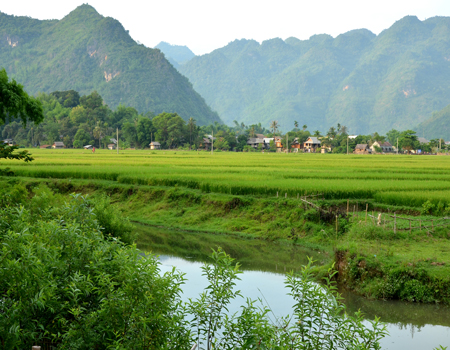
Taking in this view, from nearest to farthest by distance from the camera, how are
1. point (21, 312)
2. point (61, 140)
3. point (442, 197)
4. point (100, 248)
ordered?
point (21, 312) → point (100, 248) → point (442, 197) → point (61, 140)

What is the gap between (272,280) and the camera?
13.1m

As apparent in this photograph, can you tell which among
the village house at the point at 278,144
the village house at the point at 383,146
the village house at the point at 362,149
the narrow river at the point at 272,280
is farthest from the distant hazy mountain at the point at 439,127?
the narrow river at the point at 272,280

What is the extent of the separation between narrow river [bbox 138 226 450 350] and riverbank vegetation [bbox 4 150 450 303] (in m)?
0.48

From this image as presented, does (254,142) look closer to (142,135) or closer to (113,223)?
(142,135)

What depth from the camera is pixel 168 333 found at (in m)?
5.46

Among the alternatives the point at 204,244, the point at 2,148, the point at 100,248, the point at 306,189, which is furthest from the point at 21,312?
the point at 306,189

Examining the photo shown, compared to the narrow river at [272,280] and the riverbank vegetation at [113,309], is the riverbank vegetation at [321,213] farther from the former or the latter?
the riverbank vegetation at [113,309]

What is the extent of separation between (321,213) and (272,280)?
5161mm

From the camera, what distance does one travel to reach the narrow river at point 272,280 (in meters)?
9.55

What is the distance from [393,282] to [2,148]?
11234 mm

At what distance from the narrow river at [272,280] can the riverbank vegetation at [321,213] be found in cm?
48

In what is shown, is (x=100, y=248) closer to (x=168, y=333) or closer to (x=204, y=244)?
(x=168, y=333)

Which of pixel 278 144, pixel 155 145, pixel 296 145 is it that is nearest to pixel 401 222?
pixel 155 145

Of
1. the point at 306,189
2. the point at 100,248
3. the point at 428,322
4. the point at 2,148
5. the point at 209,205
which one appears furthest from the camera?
the point at 209,205
